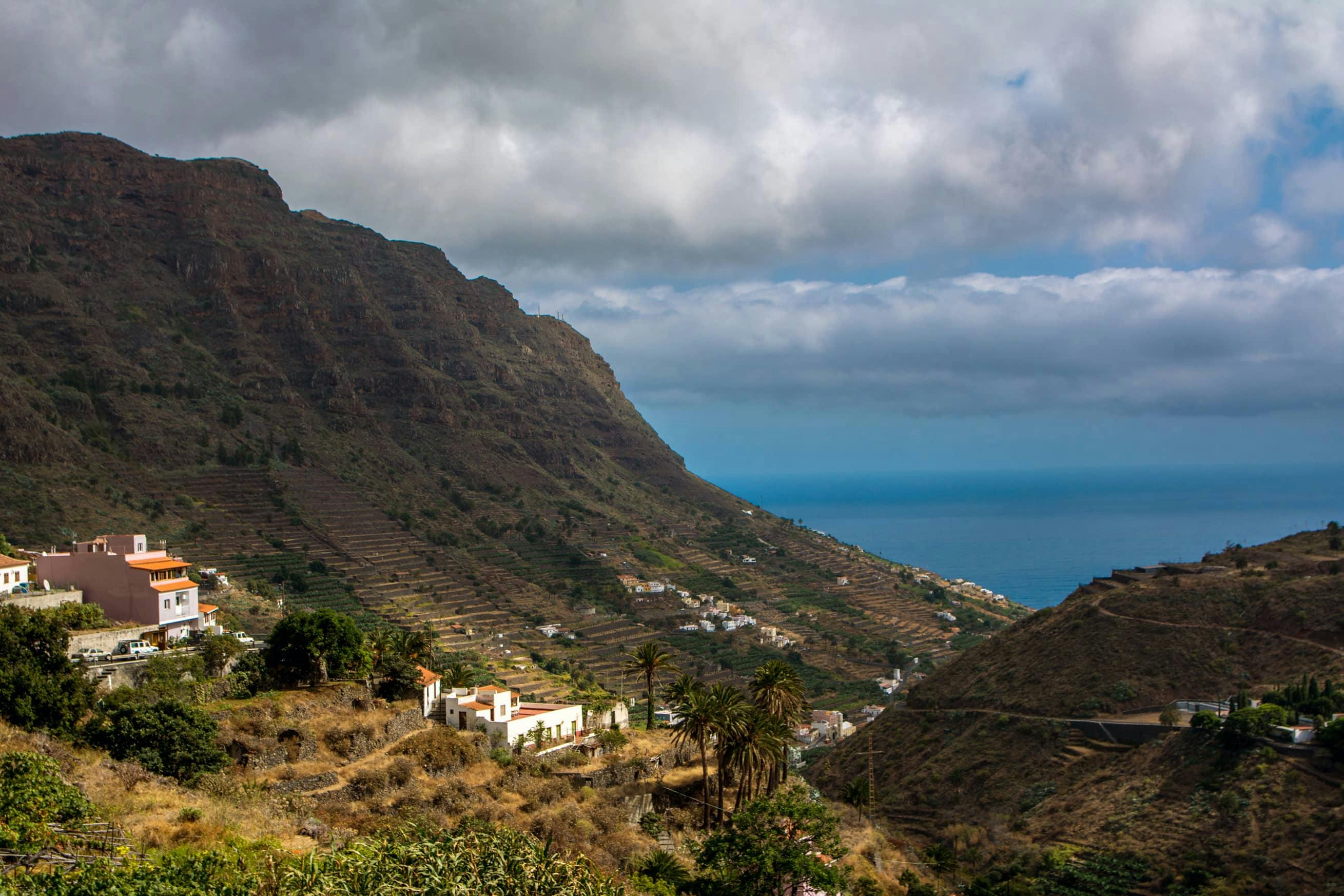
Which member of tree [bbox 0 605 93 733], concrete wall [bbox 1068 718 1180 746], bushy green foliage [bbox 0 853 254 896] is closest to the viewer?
bushy green foliage [bbox 0 853 254 896]

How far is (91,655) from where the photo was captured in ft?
99.6

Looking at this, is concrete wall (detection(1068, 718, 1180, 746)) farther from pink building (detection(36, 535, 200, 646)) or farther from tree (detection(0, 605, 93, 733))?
tree (detection(0, 605, 93, 733))

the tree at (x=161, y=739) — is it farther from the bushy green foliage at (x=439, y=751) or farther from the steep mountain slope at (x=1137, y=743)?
the steep mountain slope at (x=1137, y=743)

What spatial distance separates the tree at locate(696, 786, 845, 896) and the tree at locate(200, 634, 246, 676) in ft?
56.6

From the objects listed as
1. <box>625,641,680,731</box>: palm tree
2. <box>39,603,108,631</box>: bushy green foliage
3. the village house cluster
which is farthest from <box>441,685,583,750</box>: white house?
<box>39,603,108,631</box>: bushy green foliage

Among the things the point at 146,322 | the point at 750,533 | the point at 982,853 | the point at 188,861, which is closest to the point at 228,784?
the point at 188,861

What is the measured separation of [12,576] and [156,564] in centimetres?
462

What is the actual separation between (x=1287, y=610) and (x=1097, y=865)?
21.9 m

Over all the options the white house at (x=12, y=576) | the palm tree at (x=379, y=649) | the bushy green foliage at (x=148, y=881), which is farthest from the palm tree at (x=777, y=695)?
the white house at (x=12, y=576)

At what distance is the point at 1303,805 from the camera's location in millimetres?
33000

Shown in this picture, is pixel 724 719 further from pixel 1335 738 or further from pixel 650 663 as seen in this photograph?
pixel 1335 738

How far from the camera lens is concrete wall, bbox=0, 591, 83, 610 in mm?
32031

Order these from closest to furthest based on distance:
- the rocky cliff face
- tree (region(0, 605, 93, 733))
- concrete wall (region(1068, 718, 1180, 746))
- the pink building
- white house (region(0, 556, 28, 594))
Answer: tree (region(0, 605, 93, 733)) → white house (region(0, 556, 28, 594)) → the pink building → concrete wall (region(1068, 718, 1180, 746)) → the rocky cliff face

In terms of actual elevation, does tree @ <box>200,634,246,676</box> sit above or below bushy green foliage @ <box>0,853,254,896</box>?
above
